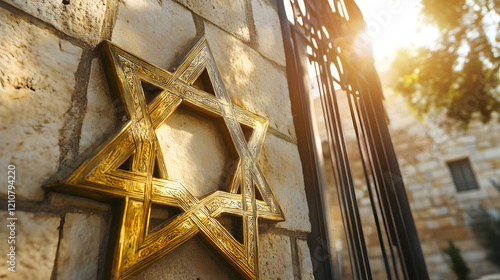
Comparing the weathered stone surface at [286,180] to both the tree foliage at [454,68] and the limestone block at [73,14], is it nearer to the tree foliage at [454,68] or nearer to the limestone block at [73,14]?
the limestone block at [73,14]

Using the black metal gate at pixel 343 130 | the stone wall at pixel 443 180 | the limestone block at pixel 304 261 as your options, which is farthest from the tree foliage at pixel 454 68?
the limestone block at pixel 304 261

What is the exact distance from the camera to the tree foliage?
4574mm

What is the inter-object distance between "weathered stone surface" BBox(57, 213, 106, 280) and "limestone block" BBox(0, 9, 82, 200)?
76 millimetres

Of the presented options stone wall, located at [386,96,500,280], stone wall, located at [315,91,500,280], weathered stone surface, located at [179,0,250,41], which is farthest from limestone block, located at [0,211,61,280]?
stone wall, located at [386,96,500,280]

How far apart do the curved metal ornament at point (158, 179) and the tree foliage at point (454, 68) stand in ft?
16.6

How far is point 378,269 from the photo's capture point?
5512 mm

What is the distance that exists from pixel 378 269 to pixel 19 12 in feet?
20.9

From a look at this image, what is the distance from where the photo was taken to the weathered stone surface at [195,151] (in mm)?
696

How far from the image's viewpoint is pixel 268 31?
1256mm

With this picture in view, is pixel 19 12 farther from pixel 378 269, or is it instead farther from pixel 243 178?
pixel 378 269

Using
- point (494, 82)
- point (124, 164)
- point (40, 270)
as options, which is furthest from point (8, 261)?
point (494, 82)

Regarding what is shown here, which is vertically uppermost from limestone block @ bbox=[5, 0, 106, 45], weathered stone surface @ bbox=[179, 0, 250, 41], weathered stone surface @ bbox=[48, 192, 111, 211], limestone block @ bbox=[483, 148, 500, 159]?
limestone block @ bbox=[483, 148, 500, 159]

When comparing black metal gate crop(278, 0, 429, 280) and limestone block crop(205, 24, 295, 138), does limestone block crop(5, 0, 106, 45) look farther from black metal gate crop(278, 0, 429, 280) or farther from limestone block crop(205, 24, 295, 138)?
black metal gate crop(278, 0, 429, 280)

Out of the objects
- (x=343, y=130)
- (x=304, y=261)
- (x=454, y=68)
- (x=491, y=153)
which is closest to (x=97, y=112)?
(x=304, y=261)
